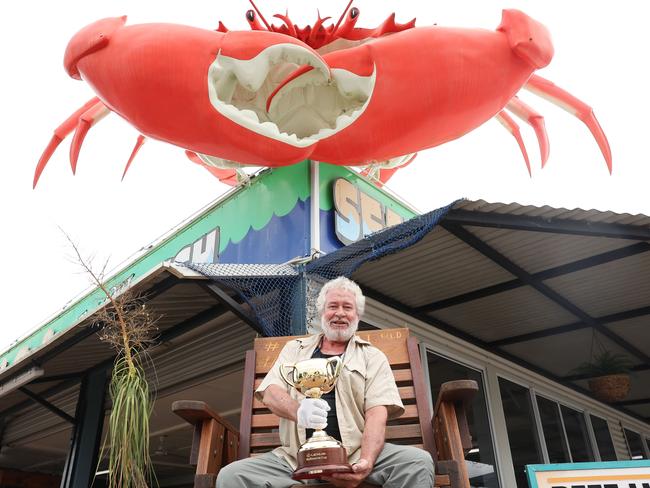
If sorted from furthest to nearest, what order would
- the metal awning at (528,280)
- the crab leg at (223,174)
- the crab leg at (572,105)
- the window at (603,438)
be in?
the window at (603,438), the crab leg at (223,174), the crab leg at (572,105), the metal awning at (528,280)

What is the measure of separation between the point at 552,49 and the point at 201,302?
3.30 meters

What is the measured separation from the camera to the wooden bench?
173 cm

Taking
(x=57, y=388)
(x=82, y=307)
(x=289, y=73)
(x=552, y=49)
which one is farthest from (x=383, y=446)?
(x=82, y=307)

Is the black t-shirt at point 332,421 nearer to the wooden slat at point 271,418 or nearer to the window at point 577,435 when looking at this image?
the wooden slat at point 271,418

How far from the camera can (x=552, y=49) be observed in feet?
12.9

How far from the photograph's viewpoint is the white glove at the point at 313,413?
1.72 metres

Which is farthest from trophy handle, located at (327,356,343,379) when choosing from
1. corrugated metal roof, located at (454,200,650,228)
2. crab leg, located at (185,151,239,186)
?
crab leg, located at (185,151,239,186)

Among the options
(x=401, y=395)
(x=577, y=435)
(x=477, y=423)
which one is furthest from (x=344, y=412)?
(x=577, y=435)

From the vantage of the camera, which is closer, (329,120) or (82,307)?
(329,120)

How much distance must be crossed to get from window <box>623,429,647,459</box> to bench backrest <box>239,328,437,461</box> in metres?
6.75

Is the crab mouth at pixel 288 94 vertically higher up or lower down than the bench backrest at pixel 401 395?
higher up

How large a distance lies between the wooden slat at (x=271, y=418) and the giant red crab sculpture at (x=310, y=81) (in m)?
2.46

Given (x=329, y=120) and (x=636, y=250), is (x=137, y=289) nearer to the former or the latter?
(x=329, y=120)

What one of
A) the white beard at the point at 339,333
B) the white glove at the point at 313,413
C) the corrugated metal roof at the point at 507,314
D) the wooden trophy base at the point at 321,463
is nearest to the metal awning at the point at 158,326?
the white beard at the point at 339,333
